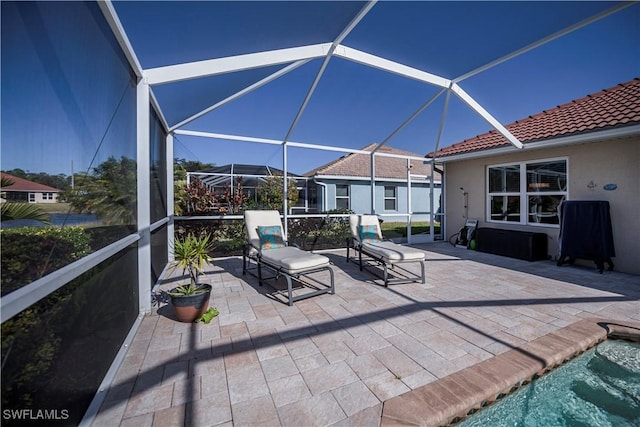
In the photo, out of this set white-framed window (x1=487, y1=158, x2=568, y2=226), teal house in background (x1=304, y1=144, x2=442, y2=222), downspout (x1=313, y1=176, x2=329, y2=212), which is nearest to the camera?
white-framed window (x1=487, y1=158, x2=568, y2=226)

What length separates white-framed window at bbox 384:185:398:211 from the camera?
16.3 meters

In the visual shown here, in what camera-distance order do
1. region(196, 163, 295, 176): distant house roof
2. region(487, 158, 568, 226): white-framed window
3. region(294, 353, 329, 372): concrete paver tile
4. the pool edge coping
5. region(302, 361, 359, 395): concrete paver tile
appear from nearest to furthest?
the pool edge coping
region(302, 361, 359, 395): concrete paver tile
region(294, 353, 329, 372): concrete paver tile
region(487, 158, 568, 226): white-framed window
region(196, 163, 295, 176): distant house roof

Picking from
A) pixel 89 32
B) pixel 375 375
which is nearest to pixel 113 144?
pixel 89 32

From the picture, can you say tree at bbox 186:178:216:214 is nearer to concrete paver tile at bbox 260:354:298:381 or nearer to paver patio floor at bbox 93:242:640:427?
paver patio floor at bbox 93:242:640:427

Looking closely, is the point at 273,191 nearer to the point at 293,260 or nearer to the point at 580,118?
the point at 293,260

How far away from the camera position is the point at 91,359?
2068mm

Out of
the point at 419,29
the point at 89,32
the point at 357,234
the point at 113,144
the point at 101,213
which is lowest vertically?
the point at 357,234

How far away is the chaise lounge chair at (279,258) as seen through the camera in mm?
4398

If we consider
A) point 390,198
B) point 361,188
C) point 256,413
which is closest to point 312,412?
point 256,413

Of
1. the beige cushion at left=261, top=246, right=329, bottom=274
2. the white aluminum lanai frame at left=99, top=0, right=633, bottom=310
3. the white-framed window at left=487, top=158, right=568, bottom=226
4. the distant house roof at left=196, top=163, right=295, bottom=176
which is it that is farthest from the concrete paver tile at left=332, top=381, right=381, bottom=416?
the distant house roof at left=196, top=163, right=295, bottom=176

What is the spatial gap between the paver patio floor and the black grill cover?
0.73 meters

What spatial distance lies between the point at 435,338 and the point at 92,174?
3.69m

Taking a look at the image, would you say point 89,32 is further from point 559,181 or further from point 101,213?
point 559,181

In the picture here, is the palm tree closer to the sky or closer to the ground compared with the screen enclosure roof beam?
closer to the ground
